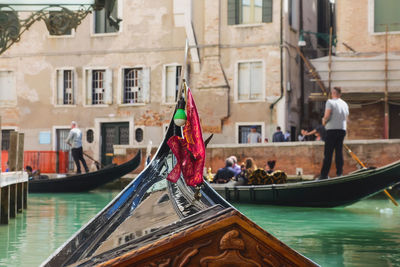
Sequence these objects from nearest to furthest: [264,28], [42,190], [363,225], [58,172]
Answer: [363,225], [42,190], [264,28], [58,172]

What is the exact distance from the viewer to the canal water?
12.5 ft

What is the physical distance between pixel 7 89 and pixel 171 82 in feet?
9.95

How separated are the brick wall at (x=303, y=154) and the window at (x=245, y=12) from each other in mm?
2572

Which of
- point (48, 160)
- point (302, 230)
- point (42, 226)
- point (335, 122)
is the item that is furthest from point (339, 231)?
point (48, 160)

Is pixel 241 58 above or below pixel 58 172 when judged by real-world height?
above

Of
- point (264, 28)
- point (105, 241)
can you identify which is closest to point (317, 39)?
point (264, 28)

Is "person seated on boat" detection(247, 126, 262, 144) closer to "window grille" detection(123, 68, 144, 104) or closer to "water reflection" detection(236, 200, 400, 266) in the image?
"window grille" detection(123, 68, 144, 104)

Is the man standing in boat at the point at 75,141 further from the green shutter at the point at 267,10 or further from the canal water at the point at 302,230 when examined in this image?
the green shutter at the point at 267,10

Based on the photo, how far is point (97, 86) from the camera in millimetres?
12266

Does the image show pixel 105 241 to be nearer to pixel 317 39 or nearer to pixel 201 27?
pixel 201 27

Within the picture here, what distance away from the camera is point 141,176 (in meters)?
2.84

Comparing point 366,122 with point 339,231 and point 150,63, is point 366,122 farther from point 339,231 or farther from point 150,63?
point 339,231

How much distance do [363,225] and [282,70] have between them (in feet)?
19.3

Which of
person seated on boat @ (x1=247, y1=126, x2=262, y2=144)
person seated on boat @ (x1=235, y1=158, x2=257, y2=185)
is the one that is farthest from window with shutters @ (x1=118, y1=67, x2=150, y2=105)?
person seated on boat @ (x1=235, y1=158, x2=257, y2=185)
